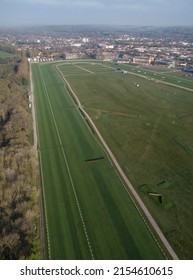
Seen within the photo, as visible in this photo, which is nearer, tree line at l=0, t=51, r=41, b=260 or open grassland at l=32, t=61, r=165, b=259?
tree line at l=0, t=51, r=41, b=260

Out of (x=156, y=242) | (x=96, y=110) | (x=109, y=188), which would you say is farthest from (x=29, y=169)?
(x=96, y=110)

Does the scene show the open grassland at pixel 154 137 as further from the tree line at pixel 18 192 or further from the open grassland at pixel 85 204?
the tree line at pixel 18 192

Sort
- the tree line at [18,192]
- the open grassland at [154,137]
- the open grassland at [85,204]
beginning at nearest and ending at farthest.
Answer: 1. the tree line at [18,192]
2. the open grassland at [85,204]
3. the open grassland at [154,137]

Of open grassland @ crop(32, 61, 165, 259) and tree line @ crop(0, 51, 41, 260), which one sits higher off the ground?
tree line @ crop(0, 51, 41, 260)

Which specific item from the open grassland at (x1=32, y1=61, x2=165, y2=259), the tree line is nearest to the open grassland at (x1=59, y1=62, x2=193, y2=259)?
the open grassland at (x1=32, y1=61, x2=165, y2=259)

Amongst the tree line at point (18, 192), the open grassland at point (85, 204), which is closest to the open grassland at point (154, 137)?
the open grassland at point (85, 204)

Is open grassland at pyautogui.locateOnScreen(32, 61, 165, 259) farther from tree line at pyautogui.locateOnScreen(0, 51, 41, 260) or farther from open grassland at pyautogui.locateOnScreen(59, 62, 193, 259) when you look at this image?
open grassland at pyautogui.locateOnScreen(59, 62, 193, 259)
